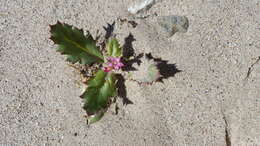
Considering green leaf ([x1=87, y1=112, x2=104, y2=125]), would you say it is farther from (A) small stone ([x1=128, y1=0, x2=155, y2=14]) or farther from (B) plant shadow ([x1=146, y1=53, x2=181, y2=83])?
(A) small stone ([x1=128, y1=0, x2=155, y2=14])

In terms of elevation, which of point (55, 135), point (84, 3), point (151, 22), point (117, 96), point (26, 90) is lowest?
point (55, 135)

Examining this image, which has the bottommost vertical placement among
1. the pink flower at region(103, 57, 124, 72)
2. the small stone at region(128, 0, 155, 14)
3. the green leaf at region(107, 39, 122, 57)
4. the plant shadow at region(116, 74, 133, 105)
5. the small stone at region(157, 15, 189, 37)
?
the plant shadow at region(116, 74, 133, 105)

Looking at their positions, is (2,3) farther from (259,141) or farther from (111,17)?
(259,141)

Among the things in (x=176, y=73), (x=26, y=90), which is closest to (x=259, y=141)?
(x=176, y=73)

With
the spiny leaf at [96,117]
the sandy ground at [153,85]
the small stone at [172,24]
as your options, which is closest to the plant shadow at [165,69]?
the sandy ground at [153,85]

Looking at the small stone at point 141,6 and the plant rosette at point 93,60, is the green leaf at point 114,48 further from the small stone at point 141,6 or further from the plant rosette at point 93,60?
the small stone at point 141,6

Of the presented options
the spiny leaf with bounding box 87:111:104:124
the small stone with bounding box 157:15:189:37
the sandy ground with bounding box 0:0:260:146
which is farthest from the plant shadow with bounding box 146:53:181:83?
the spiny leaf with bounding box 87:111:104:124

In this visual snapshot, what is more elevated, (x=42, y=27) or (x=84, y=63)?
(x=42, y=27)
